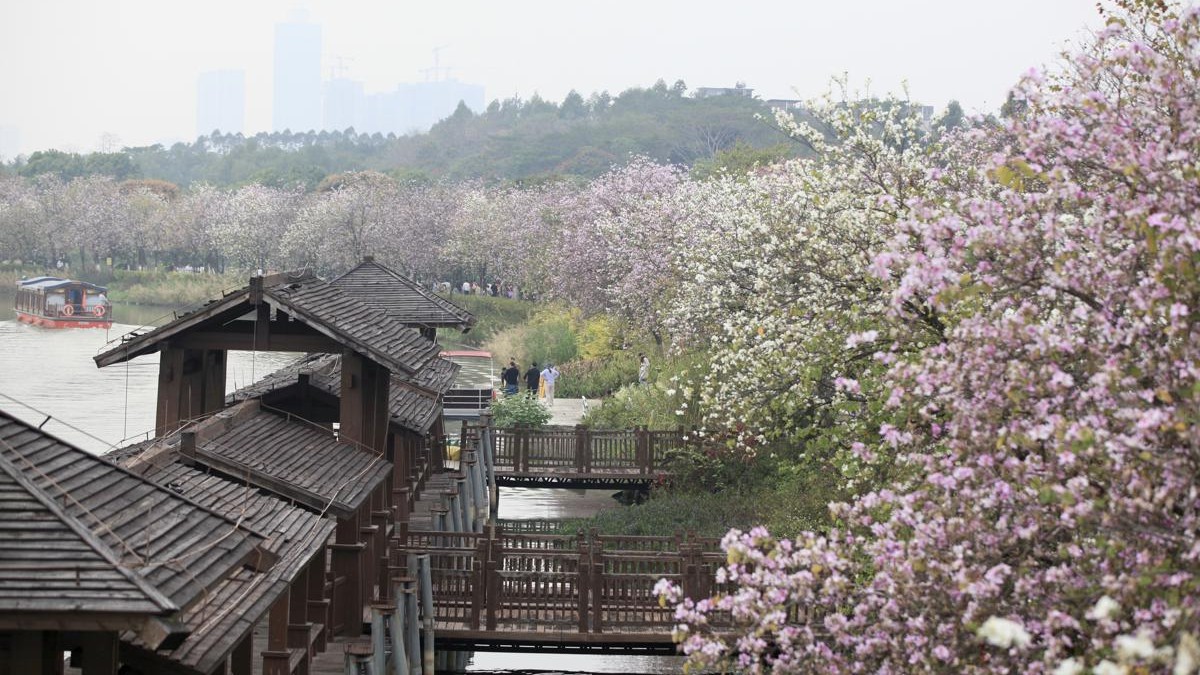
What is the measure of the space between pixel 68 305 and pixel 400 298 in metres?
50.7

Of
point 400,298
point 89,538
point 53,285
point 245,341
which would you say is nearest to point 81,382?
point 53,285

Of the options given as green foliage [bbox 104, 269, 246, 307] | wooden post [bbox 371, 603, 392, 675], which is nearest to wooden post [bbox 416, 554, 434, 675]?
wooden post [bbox 371, 603, 392, 675]

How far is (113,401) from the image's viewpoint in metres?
49.6

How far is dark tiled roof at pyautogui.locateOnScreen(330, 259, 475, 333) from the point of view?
27219 millimetres

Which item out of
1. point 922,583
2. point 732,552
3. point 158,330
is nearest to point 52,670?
point 732,552

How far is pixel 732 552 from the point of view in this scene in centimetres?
809

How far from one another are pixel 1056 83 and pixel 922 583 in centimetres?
752

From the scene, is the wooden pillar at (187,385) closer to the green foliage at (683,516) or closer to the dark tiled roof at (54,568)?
the green foliage at (683,516)

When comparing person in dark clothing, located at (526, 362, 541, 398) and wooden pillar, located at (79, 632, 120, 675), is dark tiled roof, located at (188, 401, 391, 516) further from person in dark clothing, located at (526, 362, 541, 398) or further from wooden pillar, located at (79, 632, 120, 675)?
person in dark clothing, located at (526, 362, 541, 398)

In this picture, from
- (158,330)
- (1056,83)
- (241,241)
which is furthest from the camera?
(241,241)

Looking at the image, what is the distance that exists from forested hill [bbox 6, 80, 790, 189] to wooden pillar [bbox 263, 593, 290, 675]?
104m

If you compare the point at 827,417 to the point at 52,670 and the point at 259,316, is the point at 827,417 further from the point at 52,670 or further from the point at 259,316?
the point at 52,670

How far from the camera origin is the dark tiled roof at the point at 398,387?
1836 centimetres

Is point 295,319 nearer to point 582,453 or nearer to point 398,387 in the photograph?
point 398,387
